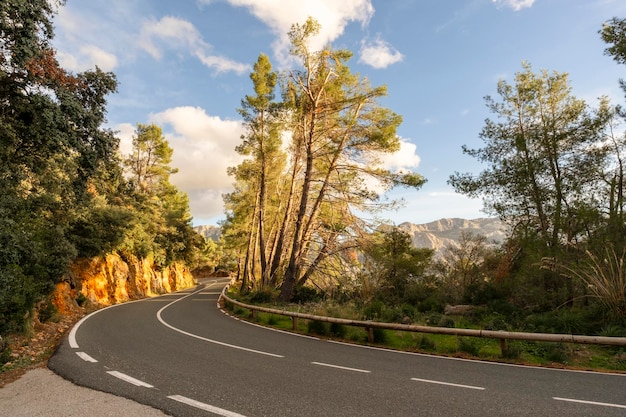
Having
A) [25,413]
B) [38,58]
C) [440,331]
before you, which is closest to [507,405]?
[440,331]

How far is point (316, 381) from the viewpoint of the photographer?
609 centimetres

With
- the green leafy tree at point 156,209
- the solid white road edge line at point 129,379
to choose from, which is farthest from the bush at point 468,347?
the green leafy tree at point 156,209

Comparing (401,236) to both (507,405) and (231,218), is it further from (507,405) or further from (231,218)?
(231,218)

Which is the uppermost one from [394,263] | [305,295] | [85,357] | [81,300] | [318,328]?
[394,263]

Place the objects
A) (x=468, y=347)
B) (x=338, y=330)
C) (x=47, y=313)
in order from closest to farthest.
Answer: (x=468, y=347), (x=338, y=330), (x=47, y=313)

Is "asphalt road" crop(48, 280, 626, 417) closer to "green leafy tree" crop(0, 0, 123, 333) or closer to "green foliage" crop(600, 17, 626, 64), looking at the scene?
"green leafy tree" crop(0, 0, 123, 333)

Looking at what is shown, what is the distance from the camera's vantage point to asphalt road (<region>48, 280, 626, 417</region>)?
15.7 feet

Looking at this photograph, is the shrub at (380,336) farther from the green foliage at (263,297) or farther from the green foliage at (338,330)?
the green foliage at (263,297)

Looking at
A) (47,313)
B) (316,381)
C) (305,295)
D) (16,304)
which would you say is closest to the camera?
(316,381)

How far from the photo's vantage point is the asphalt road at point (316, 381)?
4.79 meters

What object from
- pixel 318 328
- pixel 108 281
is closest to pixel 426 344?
pixel 318 328

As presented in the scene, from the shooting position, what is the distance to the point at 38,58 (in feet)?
26.6

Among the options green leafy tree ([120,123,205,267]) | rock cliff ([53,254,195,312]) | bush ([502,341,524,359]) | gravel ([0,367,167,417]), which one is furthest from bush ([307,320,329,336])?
green leafy tree ([120,123,205,267])

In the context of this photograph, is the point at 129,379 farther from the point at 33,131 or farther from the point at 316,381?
the point at 33,131
